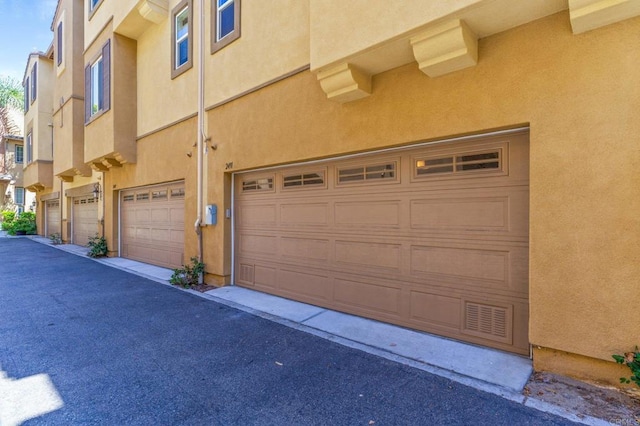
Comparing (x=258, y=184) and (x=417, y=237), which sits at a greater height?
(x=258, y=184)

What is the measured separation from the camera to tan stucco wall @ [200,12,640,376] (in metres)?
2.93

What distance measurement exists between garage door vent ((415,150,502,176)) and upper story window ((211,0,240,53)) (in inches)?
193

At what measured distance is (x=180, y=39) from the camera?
26.9ft

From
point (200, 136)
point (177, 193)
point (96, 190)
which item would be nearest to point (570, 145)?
point (200, 136)

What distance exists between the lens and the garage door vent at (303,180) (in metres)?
5.61

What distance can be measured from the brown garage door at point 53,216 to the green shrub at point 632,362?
21.9 m

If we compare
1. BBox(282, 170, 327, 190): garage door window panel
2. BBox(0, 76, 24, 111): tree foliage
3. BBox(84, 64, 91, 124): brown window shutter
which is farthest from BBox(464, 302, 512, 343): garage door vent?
BBox(0, 76, 24, 111): tree foliage

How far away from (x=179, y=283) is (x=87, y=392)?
432 cm

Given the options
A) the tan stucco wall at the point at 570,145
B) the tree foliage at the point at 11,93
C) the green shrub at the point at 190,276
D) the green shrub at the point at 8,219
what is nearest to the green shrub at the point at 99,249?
the green shrub at the point at 190,276

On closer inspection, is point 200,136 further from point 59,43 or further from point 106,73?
point 59,43

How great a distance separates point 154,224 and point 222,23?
5836 mm

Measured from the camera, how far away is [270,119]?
236 inches

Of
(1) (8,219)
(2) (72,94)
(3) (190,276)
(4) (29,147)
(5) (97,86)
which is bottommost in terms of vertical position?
(3) (190,276)

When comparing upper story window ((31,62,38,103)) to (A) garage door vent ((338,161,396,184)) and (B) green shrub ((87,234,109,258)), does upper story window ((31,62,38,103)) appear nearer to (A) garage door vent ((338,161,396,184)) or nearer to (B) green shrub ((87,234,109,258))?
(B) green shrub ((87,234,109,258))
